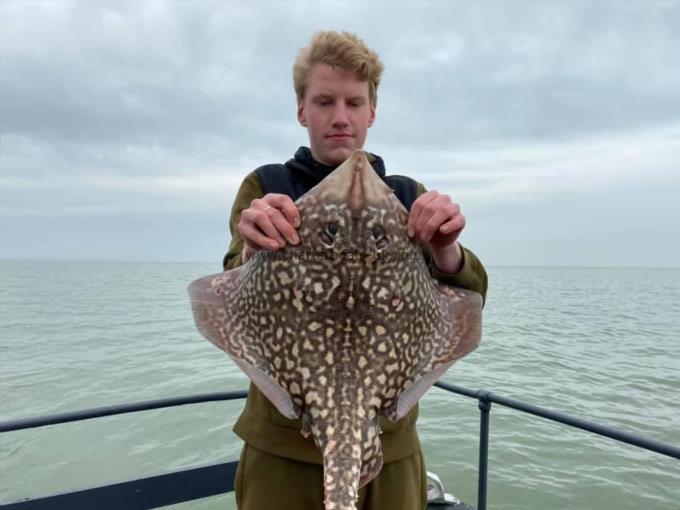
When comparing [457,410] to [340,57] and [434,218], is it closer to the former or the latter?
[340,57]

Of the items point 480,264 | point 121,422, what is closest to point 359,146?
point 480,264

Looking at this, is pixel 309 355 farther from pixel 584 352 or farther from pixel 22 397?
pixel 584 352

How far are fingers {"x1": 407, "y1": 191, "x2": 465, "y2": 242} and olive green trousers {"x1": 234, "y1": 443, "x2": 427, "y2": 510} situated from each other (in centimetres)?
124

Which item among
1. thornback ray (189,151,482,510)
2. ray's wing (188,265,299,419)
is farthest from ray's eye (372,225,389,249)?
Answer: ray's wing (188,265,299,419)

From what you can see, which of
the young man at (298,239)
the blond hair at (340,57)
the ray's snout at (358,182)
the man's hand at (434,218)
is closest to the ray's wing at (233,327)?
the young man at (298,239)

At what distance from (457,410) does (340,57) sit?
40.9 ft

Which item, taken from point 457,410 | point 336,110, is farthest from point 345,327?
point 457,410

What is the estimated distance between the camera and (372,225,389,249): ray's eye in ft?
5.93

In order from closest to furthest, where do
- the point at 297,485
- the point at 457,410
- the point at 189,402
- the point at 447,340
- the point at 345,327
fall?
the point at 345,327 → the point at 447,340 → the point at 297,485 → the point at 189,402 → the point at 457,410

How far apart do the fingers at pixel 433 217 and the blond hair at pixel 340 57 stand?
103 centimetres

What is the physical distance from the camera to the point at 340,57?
8.26 ft

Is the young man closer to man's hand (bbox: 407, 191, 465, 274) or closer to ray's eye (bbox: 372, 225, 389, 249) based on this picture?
man's hand (bbox: 407, 191, 465, 274)

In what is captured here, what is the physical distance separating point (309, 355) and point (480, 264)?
108 centimetres

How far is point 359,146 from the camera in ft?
8.95
